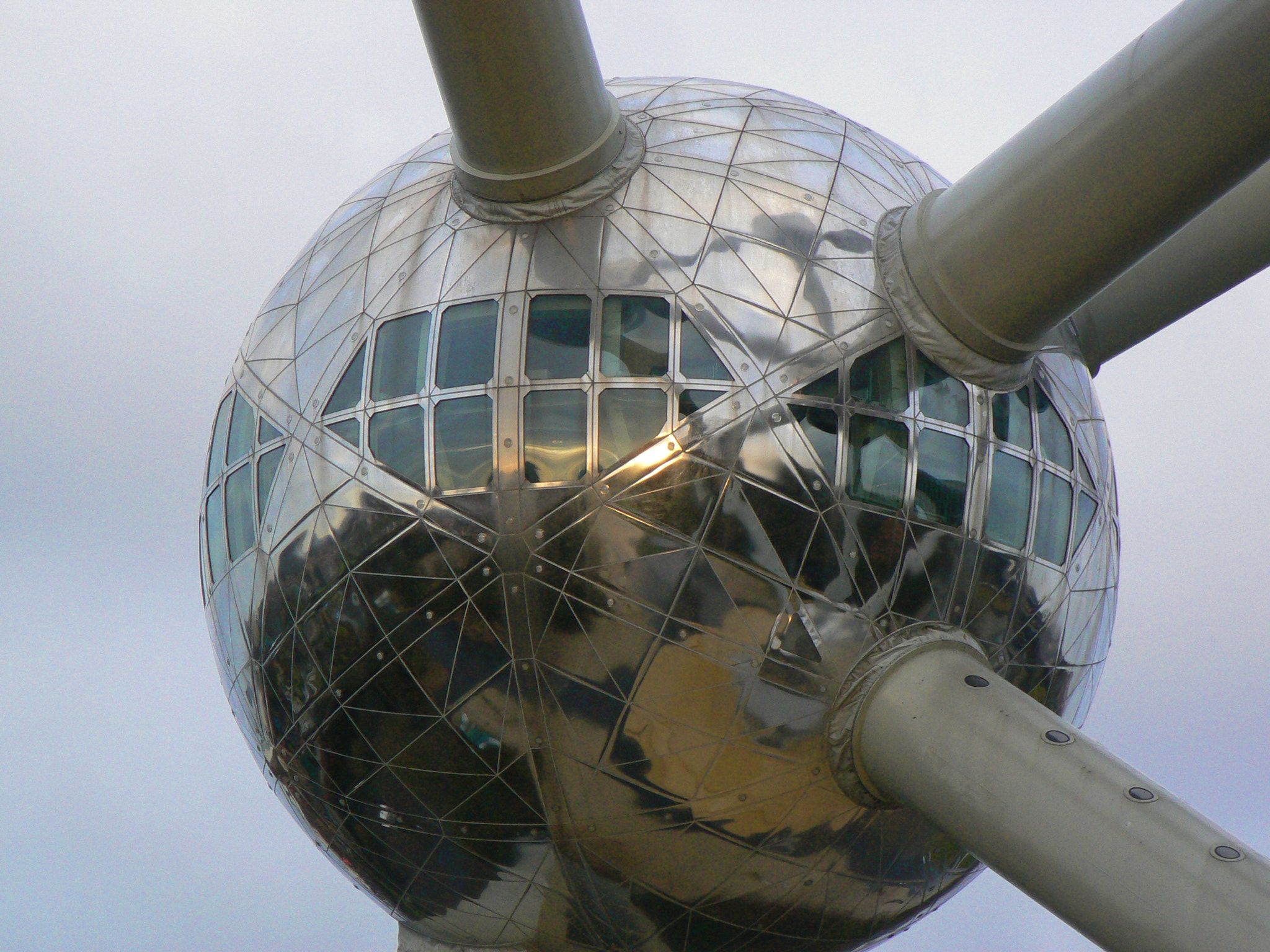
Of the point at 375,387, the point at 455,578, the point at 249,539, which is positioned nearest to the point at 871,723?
the point at 455,578

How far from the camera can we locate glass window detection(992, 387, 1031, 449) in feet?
21.6

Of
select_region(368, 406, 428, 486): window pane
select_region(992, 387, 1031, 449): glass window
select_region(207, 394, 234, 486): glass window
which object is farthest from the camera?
select_region(207, 394, 234, 486): glass window

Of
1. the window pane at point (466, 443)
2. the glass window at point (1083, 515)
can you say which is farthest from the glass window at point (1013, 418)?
the window pane at point (466, 443)

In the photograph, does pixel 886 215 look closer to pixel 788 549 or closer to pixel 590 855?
pixel 788 549

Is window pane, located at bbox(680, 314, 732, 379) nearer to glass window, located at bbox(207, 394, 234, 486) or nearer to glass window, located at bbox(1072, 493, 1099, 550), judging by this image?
glass window, located at bbox(1072, 493, 1099, 550)

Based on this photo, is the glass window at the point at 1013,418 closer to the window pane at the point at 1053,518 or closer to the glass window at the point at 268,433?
the window pane at the point at 1053,518

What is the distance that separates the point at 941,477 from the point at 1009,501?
50 cm

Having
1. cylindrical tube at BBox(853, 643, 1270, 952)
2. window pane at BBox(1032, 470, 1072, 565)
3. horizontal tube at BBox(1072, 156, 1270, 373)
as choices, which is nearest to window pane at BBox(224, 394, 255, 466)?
cylindrical tube at BBox(853, 643, 1270, 952)

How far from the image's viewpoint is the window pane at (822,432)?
602cm

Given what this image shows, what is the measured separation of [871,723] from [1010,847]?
33.3 inches

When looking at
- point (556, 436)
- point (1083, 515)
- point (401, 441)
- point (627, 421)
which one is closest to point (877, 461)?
point (627, 421)

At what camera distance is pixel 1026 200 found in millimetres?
5652

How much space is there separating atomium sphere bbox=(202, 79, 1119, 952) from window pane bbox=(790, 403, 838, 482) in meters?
0.02

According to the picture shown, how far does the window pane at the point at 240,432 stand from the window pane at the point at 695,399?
2573 millimetres
